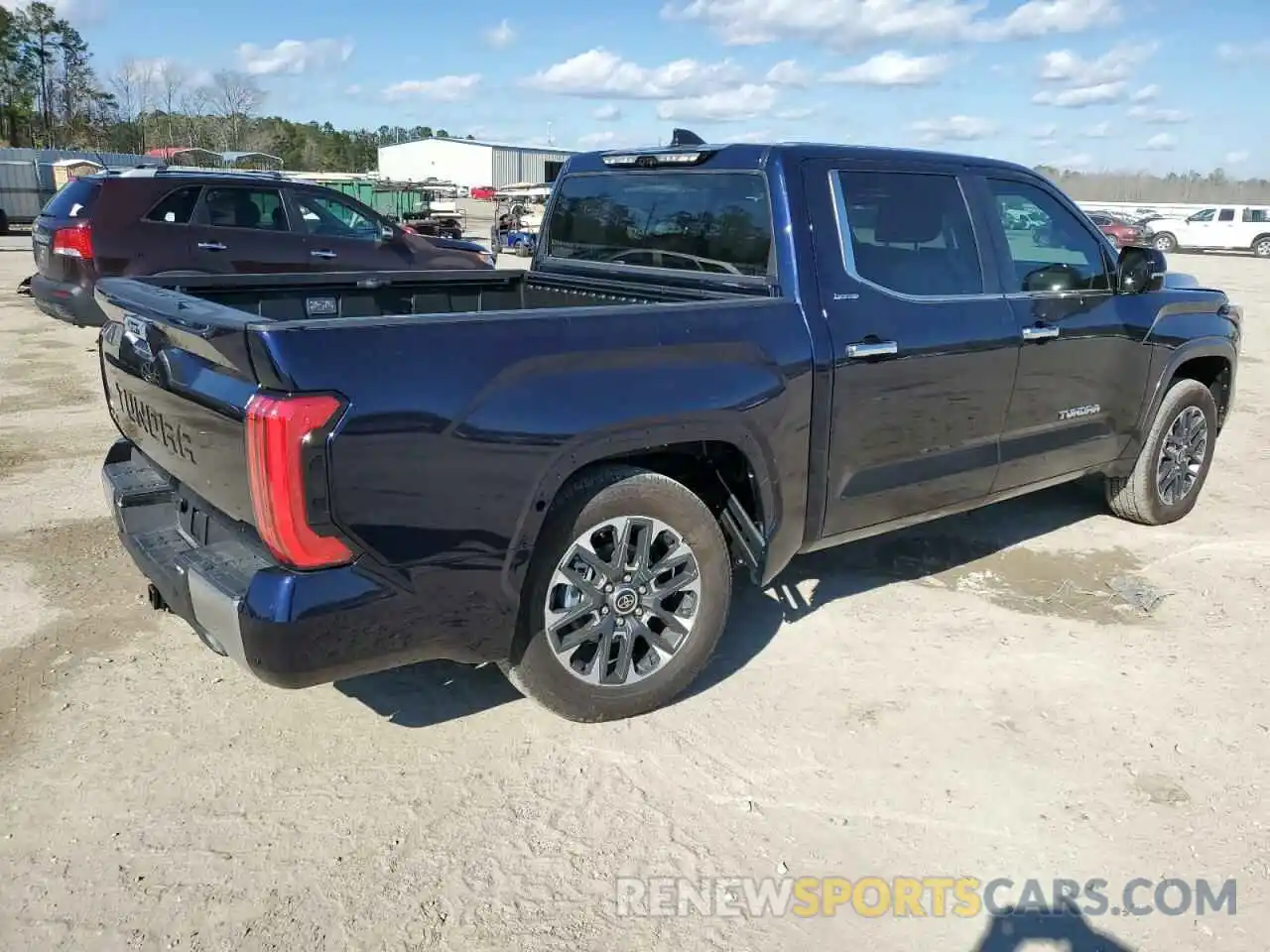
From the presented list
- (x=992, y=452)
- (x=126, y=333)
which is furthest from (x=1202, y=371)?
(x=126, y=333)

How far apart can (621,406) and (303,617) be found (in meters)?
1.08

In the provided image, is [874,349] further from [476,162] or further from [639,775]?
[476,162]

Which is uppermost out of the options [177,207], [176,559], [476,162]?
[476,162]

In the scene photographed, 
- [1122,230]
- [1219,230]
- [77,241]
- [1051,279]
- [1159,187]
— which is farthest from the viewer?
[1159,187]

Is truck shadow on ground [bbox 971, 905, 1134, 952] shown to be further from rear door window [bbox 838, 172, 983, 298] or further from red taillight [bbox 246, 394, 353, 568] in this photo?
rear door window [bbox 838, 172, 983, 298]

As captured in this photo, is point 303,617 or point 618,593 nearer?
point 303,617

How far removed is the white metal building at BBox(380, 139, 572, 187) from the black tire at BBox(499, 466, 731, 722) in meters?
81.7

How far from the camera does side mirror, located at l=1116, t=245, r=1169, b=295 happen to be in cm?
475

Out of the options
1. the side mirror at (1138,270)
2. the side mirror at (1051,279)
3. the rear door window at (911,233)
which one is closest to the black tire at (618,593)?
the rear door window at (911,233)

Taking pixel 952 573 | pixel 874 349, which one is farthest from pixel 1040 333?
pixel 952 573

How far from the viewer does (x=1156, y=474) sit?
5.41m

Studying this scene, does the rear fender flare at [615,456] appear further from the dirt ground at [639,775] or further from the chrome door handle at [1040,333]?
the chrome door handle at [1040,333]

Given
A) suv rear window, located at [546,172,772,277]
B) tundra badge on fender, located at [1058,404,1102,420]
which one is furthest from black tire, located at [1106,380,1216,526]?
suv rear window, located at [546,172,772,277]

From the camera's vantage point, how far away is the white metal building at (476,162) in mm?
83750
